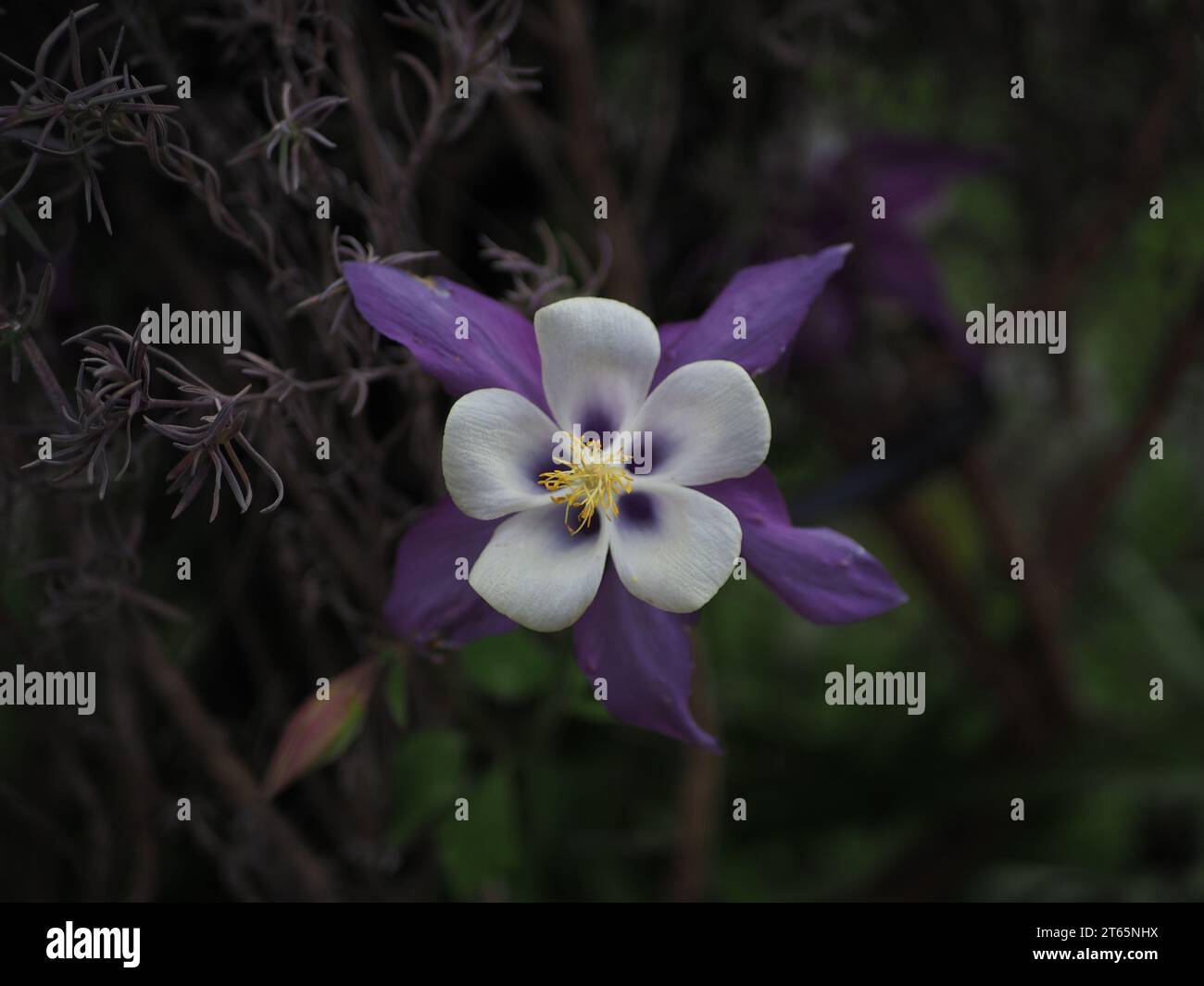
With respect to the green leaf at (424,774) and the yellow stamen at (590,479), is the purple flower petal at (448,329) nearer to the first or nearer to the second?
the yellow stamen at (590,479)

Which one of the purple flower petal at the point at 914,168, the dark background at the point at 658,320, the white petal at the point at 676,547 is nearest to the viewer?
the white petal at the point at 676,547

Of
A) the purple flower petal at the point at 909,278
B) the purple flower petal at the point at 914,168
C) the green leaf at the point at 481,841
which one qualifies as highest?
the purple flower petal at the point at 914,168

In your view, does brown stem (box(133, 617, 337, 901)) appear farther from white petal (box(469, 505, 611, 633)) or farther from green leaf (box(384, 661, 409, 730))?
white petal (box(469, 505, 611, 633))

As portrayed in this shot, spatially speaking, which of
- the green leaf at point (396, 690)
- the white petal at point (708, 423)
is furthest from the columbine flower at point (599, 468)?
the green leaf at point (396, 690)

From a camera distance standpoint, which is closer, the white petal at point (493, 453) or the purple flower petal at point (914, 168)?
the white petal at point (493, 453)

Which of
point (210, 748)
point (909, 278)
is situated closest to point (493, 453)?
point (210, 748)

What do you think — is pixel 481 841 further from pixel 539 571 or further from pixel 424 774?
pixel 539 571

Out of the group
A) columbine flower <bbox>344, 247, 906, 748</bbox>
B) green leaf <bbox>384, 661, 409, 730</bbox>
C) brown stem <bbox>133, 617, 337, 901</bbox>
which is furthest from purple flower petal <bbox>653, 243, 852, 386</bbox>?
brown stem <bbox>133, 617, 337, 901</bbox>
